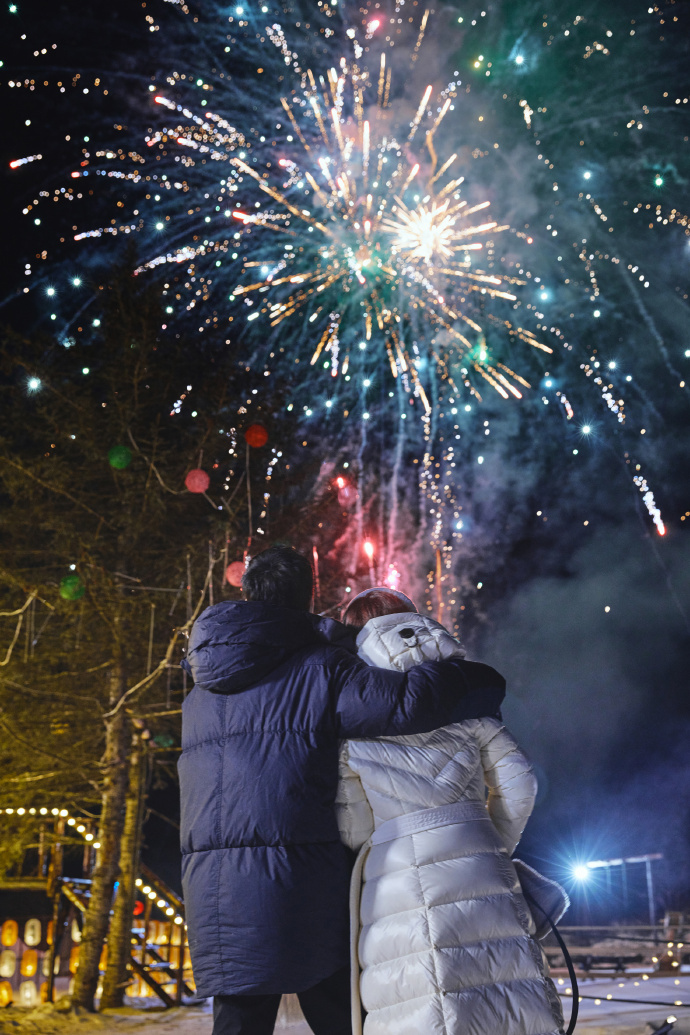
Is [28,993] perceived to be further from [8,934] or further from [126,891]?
[126,891]

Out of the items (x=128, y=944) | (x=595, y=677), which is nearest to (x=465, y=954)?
(x=128, y=944)

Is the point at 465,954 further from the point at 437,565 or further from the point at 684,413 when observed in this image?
the point at 684,413

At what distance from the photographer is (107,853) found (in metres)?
9.74

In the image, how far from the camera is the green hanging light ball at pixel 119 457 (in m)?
10.6

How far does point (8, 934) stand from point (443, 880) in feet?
55.9

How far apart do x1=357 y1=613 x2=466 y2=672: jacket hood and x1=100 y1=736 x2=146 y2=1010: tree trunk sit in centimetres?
983

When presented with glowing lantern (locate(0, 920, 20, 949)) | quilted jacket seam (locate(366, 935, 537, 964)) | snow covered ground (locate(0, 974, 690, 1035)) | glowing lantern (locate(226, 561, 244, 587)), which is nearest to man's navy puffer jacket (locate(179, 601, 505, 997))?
quilted jacket seam (locate(366, 935, 537, 964))

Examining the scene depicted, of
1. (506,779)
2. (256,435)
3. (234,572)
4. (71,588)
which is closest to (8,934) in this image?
(71,588)

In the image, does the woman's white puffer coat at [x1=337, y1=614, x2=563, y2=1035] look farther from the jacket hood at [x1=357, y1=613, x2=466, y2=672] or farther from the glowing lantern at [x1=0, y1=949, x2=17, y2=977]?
the glowing lantern at [x1=0, y1=949, x2=17, y2=977]

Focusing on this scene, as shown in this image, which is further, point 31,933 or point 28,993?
point 31,933

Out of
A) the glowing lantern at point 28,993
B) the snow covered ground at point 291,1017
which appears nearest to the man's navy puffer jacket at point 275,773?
the snow covered ground at point 291,1017

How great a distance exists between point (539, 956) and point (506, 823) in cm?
33

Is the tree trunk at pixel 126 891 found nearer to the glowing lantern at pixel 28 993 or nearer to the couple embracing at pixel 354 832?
the glowing lantern at pixel 28 993

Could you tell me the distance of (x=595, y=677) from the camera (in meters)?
27.5
